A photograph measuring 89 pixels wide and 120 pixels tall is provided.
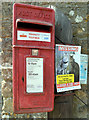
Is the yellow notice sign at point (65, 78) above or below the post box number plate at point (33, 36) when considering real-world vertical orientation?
below

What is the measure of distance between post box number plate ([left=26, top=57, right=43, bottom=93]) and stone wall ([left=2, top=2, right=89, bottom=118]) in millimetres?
710

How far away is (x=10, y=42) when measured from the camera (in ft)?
6.72

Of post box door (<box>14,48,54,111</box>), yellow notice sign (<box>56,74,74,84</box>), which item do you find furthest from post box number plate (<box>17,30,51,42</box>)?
yellow notice sign (<box>56,74,74,84</box>)

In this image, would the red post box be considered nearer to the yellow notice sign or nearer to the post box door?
the post box door

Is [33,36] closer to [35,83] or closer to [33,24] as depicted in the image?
[33,24]

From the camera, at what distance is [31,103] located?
4.88 feet

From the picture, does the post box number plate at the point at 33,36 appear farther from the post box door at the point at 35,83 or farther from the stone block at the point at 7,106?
the stone block at the point at 7,106

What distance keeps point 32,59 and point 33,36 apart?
11.1 inches

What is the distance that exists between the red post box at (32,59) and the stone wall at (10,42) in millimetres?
653

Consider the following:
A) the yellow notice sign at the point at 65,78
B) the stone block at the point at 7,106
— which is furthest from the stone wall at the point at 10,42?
the yellow notice sign at the point at 65,78

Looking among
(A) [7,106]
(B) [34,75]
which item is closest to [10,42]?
(B) [34,75]

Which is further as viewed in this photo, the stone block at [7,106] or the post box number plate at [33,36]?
the stone block at [7,106]

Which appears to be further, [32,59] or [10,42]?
[10,42]

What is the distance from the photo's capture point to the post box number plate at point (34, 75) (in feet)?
4.76
